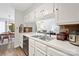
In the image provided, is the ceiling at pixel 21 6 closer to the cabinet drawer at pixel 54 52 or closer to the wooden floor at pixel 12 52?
the wooden floor at pixel 12 52

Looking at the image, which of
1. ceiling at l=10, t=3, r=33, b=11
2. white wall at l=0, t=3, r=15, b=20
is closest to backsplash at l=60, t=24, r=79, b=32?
ceiling at l=10, t=3, r=33, b=11

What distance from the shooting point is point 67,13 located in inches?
68.6

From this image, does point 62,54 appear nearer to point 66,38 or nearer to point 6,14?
point 66,38

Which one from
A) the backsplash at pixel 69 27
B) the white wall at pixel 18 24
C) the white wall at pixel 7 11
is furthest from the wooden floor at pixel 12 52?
the backsplash at pixel 69 27

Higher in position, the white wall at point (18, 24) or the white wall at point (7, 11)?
the white wall at point (7, 11)

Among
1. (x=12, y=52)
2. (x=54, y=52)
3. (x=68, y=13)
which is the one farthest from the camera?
(x=12, y=52)

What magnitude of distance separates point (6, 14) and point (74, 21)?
5172 millimetres

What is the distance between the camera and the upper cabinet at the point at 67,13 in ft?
5.07

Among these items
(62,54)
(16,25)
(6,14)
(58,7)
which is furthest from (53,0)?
(6,14)

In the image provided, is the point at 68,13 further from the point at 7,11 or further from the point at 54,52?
the point at 7,11

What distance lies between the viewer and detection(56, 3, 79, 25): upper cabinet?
155 cm

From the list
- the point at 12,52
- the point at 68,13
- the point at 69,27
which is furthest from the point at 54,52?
the point at 12,52

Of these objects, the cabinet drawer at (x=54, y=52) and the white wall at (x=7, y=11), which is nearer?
the cabinet drawer at (x=54, y=52)

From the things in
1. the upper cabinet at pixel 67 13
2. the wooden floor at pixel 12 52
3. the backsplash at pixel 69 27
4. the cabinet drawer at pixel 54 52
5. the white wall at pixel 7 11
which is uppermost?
the white wall at pixel 7 11
